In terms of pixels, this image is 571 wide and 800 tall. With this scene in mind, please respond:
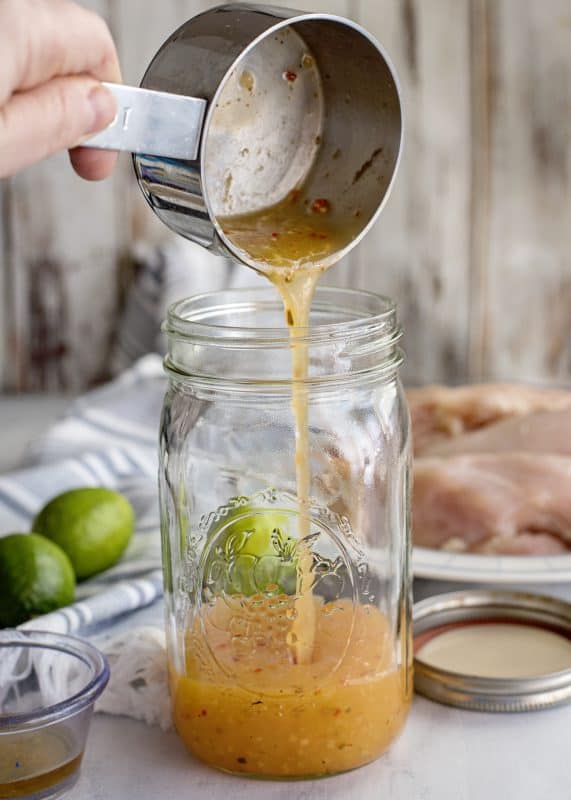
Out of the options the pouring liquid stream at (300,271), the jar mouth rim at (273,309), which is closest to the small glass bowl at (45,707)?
the pouring liquid stream at (300,271)

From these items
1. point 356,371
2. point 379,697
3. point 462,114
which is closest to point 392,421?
point 356,371

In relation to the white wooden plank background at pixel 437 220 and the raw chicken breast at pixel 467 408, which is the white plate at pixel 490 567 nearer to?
the raw chicken breast at pixel 467 408

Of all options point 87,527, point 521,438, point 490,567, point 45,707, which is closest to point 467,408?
point 521,438

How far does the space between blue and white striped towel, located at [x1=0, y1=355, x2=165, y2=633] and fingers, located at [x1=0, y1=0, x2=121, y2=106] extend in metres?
0.48

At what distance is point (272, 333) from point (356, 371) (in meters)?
0.07

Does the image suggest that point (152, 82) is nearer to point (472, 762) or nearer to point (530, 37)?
point (472, 762)

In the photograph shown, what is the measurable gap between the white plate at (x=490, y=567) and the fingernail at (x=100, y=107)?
54 centimetres

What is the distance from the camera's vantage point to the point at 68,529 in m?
1.10

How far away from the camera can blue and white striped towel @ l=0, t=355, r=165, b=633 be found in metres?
1.01

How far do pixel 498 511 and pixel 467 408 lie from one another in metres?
0.33

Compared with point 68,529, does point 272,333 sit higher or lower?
higher

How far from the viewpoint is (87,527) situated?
111 cm

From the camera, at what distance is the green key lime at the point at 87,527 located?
1.10m

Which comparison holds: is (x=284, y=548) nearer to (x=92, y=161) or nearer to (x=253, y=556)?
(x=253, y=556)
